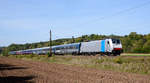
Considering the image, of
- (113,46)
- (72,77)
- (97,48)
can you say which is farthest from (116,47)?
(72,77)

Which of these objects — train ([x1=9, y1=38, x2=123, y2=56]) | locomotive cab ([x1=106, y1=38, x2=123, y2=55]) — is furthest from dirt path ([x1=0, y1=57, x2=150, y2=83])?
train ([x1=9, y1=38, x2=123, y2=56])

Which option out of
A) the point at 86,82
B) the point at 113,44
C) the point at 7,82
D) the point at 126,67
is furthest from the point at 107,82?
the point at 113,44

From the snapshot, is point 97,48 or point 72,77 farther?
point 97,48

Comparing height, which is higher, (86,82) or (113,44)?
(113,44)

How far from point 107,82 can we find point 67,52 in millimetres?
41787

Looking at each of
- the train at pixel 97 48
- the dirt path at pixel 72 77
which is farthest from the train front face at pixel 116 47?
the dirt path at pixel 72 77

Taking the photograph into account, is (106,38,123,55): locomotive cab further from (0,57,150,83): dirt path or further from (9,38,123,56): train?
(0,57,150,83): dirt path

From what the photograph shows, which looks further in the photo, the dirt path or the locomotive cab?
the locomotive cab

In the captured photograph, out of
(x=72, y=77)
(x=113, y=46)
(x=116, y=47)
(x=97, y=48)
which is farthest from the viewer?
(x=97, y=48)

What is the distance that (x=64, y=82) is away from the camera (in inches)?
393

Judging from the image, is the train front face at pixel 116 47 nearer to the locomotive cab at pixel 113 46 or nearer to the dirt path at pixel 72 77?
the locomotive cab at pixel 113 46

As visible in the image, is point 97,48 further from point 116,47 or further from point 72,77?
point 72,77

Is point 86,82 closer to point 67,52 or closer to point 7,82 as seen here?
point 7,82

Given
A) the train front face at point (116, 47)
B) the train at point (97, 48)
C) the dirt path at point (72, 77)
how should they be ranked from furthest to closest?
the train at point (97, 48) < the train front face at point (116, 47) < the dirt path at point (72, 77)
